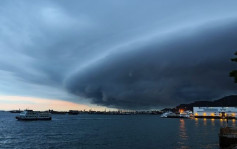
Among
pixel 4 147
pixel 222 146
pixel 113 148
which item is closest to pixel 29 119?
pixel 4 147

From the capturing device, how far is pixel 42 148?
5600 cm

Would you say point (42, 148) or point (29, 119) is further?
point (29, 119)

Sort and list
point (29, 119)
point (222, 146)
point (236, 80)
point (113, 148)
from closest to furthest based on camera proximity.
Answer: point (236, 80)
point (222, 146)
point (113, 148)
point (29, 119)

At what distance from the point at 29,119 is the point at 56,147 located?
149342 millimetres

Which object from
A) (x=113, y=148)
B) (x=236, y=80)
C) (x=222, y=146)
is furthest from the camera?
(x=113, y=148)

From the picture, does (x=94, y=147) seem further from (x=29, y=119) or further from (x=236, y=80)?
(x=29, y=119)

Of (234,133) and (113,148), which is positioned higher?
(234,133)

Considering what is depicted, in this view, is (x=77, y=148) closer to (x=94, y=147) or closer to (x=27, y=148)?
(x=94, y=147)

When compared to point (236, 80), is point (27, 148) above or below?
below

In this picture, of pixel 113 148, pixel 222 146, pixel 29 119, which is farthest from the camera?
pixel 29 119

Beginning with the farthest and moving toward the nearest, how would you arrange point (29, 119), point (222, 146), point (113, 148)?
1. point (29, 119)
2. point (113, 148)
3. point (222, 146)

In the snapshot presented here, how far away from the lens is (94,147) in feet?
190

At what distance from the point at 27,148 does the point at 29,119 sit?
147506mm

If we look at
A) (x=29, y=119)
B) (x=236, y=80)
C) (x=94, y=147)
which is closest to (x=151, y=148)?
(x=94, y=147)
